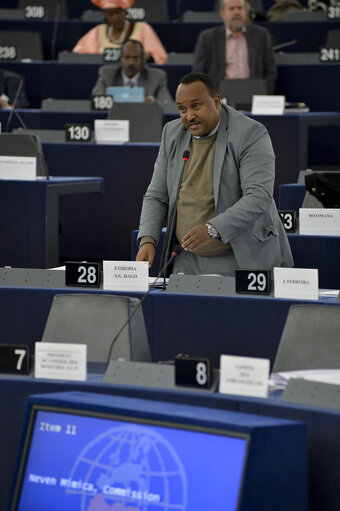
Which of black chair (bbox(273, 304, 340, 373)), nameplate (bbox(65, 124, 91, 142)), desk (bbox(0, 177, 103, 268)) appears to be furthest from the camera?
nameplate (bbox(65, 124, 91, 142))

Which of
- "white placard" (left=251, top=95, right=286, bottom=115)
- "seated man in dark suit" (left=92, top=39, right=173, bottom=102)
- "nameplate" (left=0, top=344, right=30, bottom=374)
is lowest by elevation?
"nameplate" (left=0, top=344, right=30, bottom=374)

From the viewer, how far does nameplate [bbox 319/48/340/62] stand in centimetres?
768

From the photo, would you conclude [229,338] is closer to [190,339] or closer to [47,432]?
[190,339]

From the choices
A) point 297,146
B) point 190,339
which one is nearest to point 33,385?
point 190,339

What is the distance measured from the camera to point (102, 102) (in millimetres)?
7234

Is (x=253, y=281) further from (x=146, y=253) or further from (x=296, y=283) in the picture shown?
(x=146, y=253)

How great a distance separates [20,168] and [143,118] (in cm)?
127

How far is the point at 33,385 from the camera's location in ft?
8.09

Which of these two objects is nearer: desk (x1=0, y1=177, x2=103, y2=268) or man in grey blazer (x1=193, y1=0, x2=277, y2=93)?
desk (x1=0, y1=177, x2=103, y2=268)

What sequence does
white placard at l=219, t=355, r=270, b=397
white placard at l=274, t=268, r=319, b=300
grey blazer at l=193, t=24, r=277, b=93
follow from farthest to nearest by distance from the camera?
grey blazer at l=193, t=24, r=277, b=93, white placard at l=274, t=268, r=319, b=300, white placard at l=219, t=355, r=270, b=397

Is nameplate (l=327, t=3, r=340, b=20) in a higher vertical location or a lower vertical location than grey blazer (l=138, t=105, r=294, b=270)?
higher

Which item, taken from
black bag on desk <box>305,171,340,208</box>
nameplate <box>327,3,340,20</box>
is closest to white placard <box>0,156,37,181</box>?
black bag on desk <box>305,171,340,208</box>

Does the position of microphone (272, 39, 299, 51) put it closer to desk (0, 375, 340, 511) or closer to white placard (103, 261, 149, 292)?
white placard (103, 261, 149, 292)

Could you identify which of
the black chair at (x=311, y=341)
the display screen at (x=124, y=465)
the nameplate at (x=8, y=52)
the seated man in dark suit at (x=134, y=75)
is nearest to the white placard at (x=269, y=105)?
the seated man in dark suit at (x=134, y=75)
